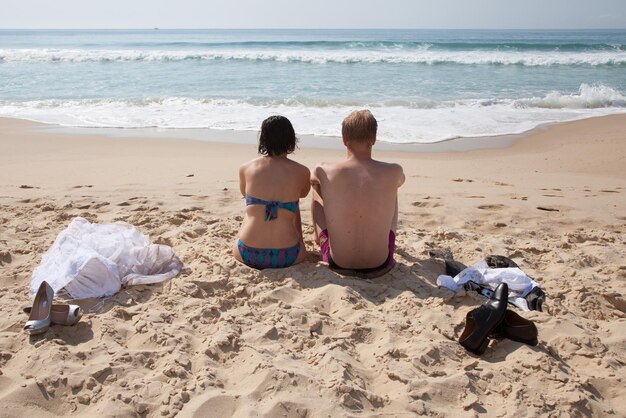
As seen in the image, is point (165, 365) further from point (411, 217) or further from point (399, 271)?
point (411, 217)

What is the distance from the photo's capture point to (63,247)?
11.9 ft

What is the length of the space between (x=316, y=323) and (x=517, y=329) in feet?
3.51

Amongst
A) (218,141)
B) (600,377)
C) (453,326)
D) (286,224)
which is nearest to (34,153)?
(218,141)

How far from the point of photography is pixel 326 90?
14547mm

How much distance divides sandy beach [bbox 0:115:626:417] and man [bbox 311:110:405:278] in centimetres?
15

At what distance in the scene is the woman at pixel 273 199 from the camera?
3.71 meters

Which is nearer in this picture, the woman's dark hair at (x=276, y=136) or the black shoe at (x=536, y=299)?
the black shoe at (x=536, y=299)

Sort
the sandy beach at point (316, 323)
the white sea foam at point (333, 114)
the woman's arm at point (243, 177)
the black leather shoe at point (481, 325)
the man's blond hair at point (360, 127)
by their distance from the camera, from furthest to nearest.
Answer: the white sea foam at point (333, 114)
the woman's arm at point (243, 177)
the man's blond hair at point (360, 127)
the black leather shoe at point (481, 325)
the sandy beach at point (316, 323)

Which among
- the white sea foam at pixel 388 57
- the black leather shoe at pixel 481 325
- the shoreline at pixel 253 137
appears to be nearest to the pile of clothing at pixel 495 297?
the black leather shoe at pixel 481 325

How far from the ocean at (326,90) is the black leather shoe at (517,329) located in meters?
6.33

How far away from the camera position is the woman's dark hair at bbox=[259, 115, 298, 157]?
367 cm

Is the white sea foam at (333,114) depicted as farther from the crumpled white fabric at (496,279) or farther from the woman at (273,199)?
the crumpled white fabric at (496,279)

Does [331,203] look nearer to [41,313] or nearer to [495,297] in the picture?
[495,297]

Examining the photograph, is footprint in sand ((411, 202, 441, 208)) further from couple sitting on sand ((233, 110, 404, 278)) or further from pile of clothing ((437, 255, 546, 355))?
couple sitting on sand ((233, 110, 404, 278))
